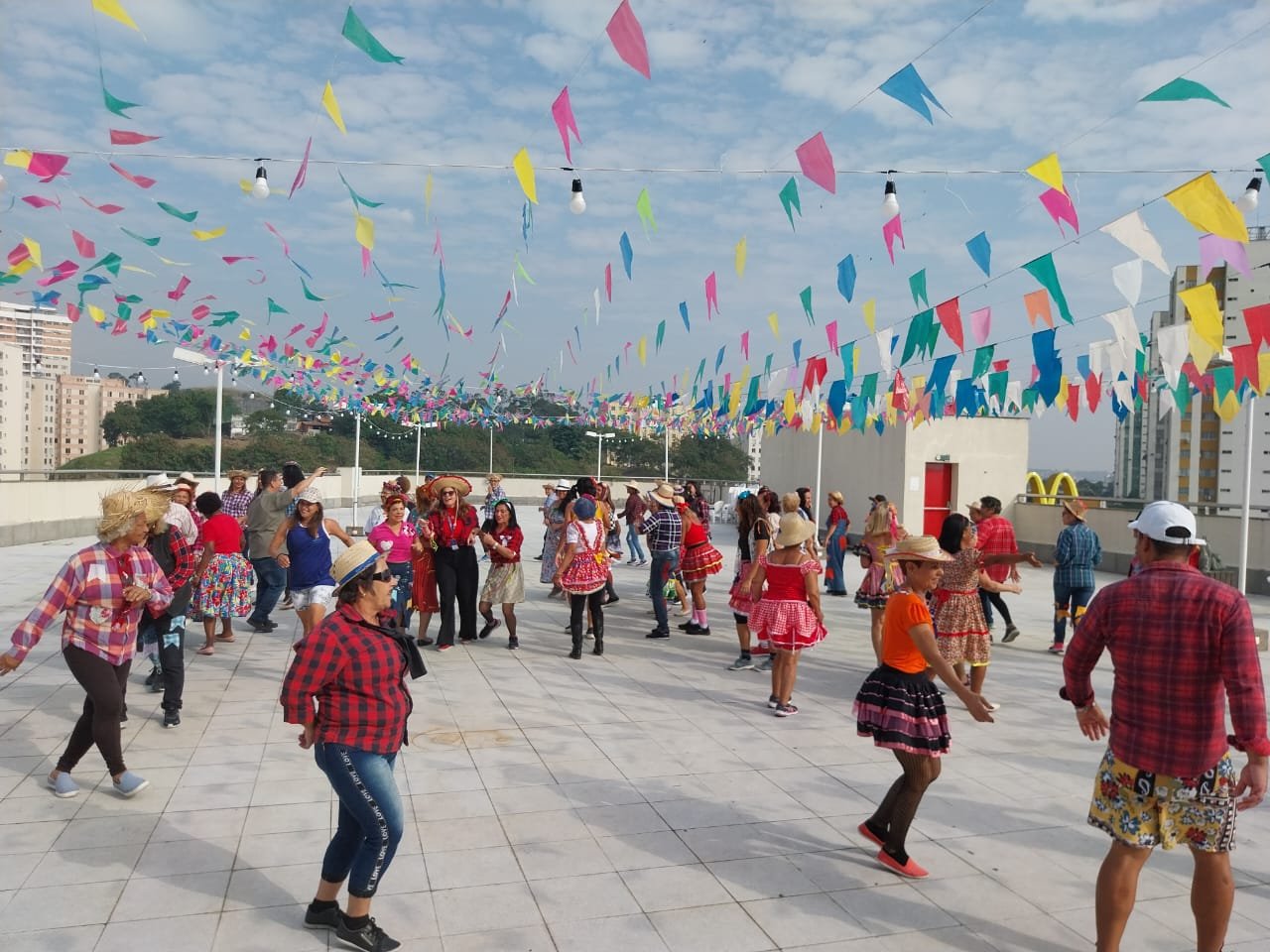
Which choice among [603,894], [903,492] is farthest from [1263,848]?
[903,492]

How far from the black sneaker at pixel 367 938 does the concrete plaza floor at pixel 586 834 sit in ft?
0.28

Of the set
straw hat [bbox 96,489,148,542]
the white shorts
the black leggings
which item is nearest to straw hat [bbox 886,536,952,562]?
straw hat [bbox 96,489,148,542]

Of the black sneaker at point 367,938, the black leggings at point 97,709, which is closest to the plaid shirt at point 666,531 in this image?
the black leggings at point 97,709

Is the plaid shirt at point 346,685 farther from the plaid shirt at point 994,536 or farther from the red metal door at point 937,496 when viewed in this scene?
Answer: the red metal door at point 937,496

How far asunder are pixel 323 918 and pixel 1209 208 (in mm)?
6882

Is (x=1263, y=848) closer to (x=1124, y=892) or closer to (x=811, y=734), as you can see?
(x=1124, y=892)

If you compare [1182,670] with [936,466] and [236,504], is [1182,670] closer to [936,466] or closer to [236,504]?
[236,504]

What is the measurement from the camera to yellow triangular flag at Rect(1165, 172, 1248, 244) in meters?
6.54

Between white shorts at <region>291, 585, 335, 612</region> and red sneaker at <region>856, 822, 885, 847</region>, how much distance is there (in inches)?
187

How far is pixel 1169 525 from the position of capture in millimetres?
3107

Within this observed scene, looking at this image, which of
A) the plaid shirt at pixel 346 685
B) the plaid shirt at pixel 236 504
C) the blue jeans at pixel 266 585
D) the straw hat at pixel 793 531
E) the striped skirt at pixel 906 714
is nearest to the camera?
the plaid shirt at pixel 346 685

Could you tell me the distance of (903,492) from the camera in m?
21.2

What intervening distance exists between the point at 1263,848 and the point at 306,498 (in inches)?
270

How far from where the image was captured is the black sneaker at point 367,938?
11.1ft
